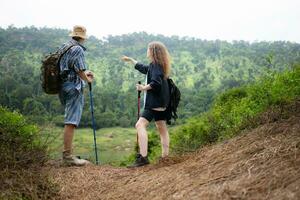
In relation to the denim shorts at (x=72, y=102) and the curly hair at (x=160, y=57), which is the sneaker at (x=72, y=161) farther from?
the curly hair at (x=160, y=57)

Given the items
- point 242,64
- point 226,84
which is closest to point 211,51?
point 242,64

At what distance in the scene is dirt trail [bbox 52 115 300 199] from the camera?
399 centimetres

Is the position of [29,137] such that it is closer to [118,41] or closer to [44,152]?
[44,152]

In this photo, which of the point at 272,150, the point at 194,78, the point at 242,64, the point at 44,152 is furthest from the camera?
the point at 242,64

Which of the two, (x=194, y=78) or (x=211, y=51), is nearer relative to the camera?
A: (x=194, y=78)

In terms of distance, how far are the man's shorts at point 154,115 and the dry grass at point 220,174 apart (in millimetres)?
779

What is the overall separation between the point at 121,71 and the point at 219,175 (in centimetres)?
13159

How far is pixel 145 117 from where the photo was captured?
23.0 ft

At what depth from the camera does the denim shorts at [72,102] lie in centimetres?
742

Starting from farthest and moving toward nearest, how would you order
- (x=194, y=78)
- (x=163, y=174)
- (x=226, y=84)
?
(x=194, y=78) → (x=226, y=84) → (x=163, y=174)

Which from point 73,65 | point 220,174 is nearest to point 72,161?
point 73,65

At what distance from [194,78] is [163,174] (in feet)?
403

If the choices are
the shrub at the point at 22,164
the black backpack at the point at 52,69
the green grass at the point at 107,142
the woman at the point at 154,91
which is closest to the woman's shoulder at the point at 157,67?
the woman at the point at 154,91

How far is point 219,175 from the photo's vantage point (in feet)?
15.4
